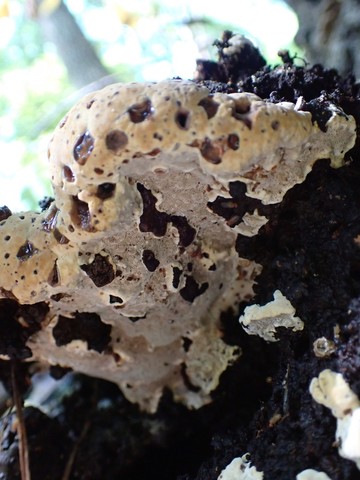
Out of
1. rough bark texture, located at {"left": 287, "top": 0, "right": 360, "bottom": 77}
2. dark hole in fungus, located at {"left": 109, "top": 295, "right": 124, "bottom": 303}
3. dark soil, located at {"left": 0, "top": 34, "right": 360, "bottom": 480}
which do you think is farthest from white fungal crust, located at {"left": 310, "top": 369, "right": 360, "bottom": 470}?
rough bark texture, located at {"left": 287, "top": 0, "right": 360, "bottom": 77}

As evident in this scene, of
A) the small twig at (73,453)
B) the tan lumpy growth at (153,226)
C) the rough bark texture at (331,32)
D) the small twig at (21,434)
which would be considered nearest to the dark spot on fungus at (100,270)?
the tan lumpy growth at (153,226)

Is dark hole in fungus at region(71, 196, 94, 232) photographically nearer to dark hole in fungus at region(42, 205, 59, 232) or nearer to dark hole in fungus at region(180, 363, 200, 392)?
dark hole in fungus at region(42, 205, 59, 232)

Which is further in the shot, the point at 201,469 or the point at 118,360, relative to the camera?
the point at 118,360

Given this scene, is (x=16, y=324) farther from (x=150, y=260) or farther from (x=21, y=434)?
A: (x=150, y=260)

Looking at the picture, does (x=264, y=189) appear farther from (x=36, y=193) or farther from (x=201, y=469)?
(x=36, y=193)

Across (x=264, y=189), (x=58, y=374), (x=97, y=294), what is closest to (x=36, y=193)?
(x=58, y=374)

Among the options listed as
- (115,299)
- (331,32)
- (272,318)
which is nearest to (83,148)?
(115,299)
